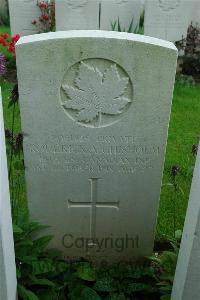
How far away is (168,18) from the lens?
21.4 ft

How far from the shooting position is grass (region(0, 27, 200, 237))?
3502 mm

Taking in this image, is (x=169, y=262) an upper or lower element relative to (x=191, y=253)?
lower

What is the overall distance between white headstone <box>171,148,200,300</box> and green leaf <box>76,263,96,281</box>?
0.82 meters

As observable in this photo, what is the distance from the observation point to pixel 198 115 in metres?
5.49

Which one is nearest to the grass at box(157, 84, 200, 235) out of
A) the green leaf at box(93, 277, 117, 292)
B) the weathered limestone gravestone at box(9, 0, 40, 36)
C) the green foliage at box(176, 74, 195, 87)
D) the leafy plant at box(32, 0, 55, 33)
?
the green foliage at box(176, 74, 195, 87)

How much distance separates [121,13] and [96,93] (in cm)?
493

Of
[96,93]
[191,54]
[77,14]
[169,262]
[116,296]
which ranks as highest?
[96,93]

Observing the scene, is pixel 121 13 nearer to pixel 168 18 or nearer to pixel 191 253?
pixel 168 18

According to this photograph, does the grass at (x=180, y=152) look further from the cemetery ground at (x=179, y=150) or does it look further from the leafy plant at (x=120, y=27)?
the leafy plant at (x=120, y=27)

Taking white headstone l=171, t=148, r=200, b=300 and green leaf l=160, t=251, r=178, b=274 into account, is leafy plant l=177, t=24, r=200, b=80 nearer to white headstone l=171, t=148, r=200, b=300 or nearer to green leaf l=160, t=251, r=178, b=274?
green leaf l=160, t=251, r=178, b=274

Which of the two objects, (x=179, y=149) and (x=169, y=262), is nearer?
(x=169, y=262)

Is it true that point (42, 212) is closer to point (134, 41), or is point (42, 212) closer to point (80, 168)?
point (80, 168)

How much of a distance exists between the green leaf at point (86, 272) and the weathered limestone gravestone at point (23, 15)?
5.39 metres

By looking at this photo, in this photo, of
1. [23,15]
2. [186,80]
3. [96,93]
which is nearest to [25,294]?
[96,93]
